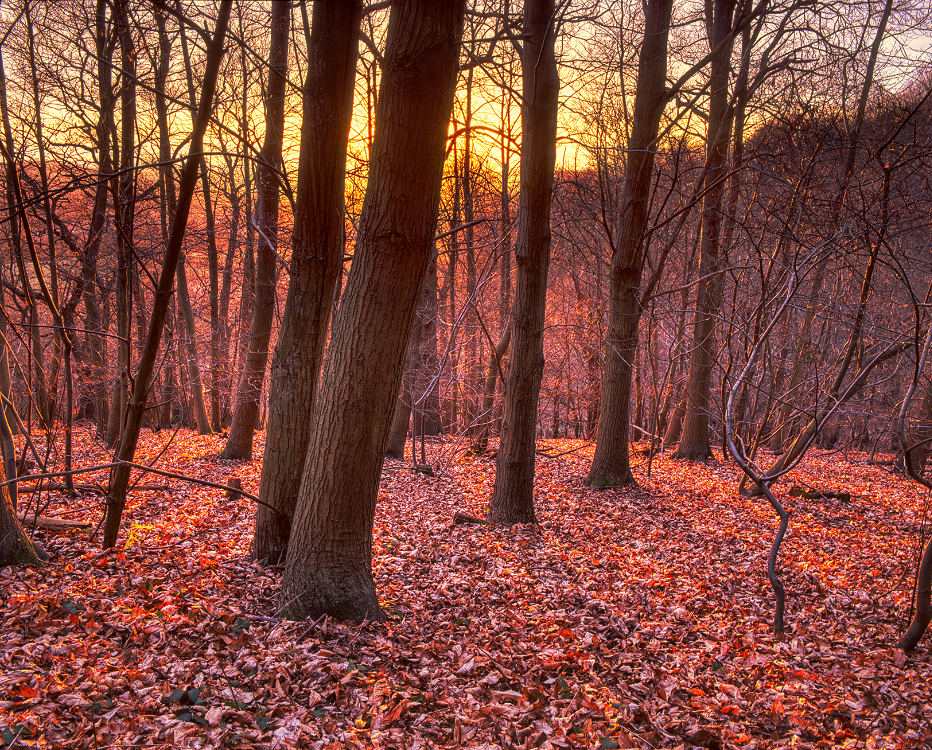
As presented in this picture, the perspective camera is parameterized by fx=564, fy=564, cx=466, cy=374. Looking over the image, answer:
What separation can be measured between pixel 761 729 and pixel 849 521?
5.44 meters

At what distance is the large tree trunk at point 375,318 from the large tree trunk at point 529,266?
116 inches

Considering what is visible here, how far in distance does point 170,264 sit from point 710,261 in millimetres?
9907

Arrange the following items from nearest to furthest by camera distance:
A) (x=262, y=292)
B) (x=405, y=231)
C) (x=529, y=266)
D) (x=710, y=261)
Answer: (x=405, y=231) → (x=529, y=266) → (x=262, y=292) → (x=710, y=261)

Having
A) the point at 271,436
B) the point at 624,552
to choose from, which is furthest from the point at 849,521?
the point at 271,436

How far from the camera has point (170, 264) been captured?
3.45 m

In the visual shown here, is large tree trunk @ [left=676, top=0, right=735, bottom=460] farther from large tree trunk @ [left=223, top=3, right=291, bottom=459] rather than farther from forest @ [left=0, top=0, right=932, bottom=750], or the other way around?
large tree trunk @ [left=223, top=3, right=291, bottom=459]

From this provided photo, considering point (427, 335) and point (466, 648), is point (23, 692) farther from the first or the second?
point (427, 335)

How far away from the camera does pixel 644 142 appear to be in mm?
8273

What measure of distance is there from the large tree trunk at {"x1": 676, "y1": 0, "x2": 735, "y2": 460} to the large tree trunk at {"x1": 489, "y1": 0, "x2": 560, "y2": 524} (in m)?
4.76

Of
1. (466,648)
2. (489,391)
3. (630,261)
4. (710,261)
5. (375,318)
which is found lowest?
(466,648)

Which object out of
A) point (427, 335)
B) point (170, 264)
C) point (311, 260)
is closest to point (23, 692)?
point (170, 264)

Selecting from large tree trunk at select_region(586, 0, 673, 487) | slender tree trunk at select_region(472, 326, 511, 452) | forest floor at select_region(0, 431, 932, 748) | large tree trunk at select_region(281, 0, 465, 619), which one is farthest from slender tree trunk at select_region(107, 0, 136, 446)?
slender tree trunk at select_region(472, 326, 511, 452)

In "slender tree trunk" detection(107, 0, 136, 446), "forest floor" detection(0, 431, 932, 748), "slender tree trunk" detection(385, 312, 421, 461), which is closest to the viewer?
"forest floor" detection(0, 431, 932, 748)

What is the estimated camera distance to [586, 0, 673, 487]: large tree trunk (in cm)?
824
